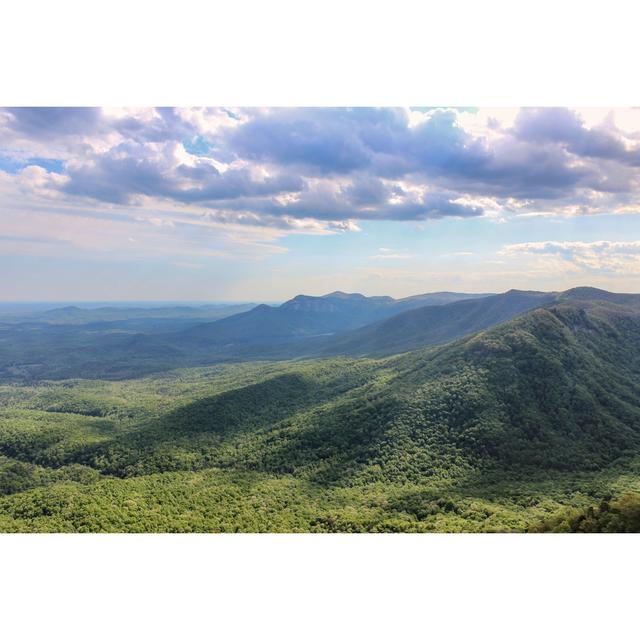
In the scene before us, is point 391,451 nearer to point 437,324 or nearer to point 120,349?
point 437,324

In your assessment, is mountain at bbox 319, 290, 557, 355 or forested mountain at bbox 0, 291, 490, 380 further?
A: forested mountain at bbox 0, 291, 490, 380

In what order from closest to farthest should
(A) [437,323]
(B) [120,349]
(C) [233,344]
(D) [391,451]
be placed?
(D) [391,451]
(A) [437,323]
(B) [120,349]
(C) [233,344]

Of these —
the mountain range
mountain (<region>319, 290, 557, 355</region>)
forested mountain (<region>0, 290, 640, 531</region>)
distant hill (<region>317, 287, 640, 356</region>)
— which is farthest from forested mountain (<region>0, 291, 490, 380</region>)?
forested mountain (<region>0, 290, 640, 531</region>)

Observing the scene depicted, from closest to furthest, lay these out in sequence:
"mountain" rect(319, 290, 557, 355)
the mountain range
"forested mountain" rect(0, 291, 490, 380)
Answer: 1. "mountain" rect(319, 290, 557, 355)
2. the mountain range
3. "forested mountain" rect(0, 291, 490, 380)

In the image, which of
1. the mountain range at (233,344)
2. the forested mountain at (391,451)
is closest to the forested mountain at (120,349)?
the mountain range at (233,344)

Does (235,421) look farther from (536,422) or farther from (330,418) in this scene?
(536,422)

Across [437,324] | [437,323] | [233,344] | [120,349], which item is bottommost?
[120,349]

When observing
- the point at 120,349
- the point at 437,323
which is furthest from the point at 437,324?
the point at 120,349

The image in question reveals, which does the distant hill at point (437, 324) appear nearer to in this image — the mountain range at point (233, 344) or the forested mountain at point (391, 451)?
the mountain range at point (233, 344)

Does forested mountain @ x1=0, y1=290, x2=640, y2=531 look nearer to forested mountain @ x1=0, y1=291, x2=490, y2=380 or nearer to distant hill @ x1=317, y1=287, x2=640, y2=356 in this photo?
distant hill @ x1=317, y1=287, x2=640, y2=356
